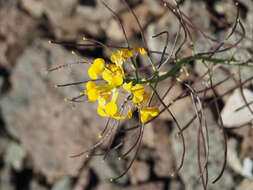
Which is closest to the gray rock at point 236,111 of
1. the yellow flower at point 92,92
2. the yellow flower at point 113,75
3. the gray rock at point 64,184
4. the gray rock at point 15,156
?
the yellow flower at point 113,75

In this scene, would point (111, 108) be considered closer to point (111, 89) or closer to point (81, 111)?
point (111, 89)

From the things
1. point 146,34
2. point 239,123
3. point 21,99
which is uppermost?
point 146,34

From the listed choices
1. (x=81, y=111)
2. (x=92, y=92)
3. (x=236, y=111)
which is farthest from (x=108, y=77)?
(x=81, y=111)

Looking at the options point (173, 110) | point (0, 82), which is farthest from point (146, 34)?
point (0, 82)

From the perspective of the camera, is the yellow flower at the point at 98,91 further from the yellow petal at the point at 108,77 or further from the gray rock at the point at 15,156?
the gray rock at the point at 15,156

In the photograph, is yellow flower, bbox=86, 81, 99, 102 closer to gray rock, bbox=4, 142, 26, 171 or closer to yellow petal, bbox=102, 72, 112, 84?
yellow petal, bbox=102, 72, 112, 84

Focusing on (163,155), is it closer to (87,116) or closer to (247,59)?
(87,116)

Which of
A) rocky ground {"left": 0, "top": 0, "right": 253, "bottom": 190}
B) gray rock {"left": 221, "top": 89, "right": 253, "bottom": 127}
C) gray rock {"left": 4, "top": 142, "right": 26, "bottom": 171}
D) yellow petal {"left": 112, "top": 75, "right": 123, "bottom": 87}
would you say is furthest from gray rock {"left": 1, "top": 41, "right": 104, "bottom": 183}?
yellow petal {"left": 112, "top": 75, "right": 123, "bottom": 87}

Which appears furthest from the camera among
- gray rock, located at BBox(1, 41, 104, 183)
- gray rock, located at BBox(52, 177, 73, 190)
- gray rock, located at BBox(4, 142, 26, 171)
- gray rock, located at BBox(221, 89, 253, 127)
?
gray rock, located at BBox(4, 142, 26, 171)
